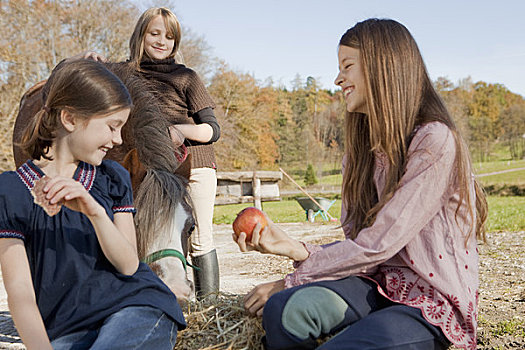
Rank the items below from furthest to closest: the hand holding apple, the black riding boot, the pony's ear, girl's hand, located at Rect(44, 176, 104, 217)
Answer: the black riding boot, the pony's ear, the hand holding apple, girl's hand, located at Rect(44, 176, 104, 217)

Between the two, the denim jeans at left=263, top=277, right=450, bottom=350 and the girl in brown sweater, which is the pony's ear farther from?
the denim jeans at left=263, top=277, right=450, bottom=350

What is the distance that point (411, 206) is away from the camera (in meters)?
1.75

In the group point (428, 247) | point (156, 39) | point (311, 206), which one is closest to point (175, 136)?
point (156, 39)

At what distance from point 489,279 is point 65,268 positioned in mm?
3418

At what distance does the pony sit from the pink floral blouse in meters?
0.61

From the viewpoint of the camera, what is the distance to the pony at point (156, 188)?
6.57 ft

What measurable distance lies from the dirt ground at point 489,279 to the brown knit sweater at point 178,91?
1303 millimetres

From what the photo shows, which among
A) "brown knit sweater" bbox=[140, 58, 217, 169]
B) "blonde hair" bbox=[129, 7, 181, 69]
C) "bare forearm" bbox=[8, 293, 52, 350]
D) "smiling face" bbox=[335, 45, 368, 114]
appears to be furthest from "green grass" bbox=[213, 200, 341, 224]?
"bare forearm" bbox=[8, 293, 52, 350]

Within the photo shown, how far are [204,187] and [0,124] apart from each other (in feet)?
35.7

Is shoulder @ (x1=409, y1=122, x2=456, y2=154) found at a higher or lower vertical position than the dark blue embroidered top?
higher

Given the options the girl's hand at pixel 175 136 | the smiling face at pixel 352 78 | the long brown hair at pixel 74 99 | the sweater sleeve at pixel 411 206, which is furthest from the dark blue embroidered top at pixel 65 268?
the smiling face at pixel 352 78

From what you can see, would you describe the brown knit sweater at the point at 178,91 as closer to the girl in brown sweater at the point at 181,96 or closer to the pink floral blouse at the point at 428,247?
the girl in brown sweater at the point at 181,96

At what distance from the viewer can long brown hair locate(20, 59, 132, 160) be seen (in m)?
1.66

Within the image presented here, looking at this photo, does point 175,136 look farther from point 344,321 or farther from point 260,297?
point 344,321
